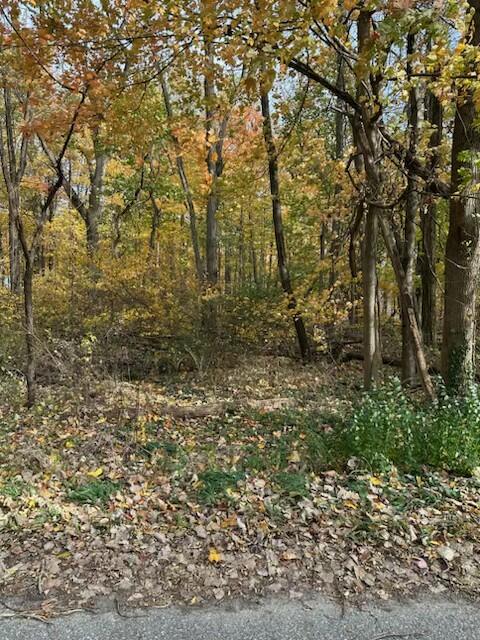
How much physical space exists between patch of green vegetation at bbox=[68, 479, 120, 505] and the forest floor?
1cm

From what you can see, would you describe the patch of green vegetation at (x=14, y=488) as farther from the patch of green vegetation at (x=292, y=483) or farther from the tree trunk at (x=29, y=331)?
the tree trunk at (x=29, y=331)

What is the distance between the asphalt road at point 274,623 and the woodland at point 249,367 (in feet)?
0.40

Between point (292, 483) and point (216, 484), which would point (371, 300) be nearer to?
point (292, 483)

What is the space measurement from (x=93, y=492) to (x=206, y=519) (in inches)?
42.1

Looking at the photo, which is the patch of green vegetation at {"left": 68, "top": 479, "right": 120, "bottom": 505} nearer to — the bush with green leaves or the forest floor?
the forest floor

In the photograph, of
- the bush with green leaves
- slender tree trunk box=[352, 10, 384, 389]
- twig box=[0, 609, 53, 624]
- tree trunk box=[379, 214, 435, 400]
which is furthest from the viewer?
slender tree trunk box=[352, 10, 384, 389]

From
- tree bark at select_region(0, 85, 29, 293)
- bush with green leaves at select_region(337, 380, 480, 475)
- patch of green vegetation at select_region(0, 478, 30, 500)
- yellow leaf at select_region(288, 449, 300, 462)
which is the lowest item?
yellow leaf at select_region(288, 449, 300, 462)

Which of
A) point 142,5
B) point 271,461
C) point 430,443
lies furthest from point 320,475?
point 142,5

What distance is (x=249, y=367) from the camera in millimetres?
8859

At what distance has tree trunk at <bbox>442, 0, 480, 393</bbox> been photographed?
4844mm

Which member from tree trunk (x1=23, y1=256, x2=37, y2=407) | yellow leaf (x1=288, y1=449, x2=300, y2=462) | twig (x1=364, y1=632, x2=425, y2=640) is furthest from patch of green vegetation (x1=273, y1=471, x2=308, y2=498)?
tree trunk (x1=23, y1=256, x2=37, y2=407)

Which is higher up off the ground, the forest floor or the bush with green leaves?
the bush with green leaves

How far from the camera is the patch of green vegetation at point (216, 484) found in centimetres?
378

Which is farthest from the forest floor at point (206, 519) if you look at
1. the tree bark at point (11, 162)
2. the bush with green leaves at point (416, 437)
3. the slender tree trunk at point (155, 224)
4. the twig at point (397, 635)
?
the slender tree trunk at point (155, 224)
